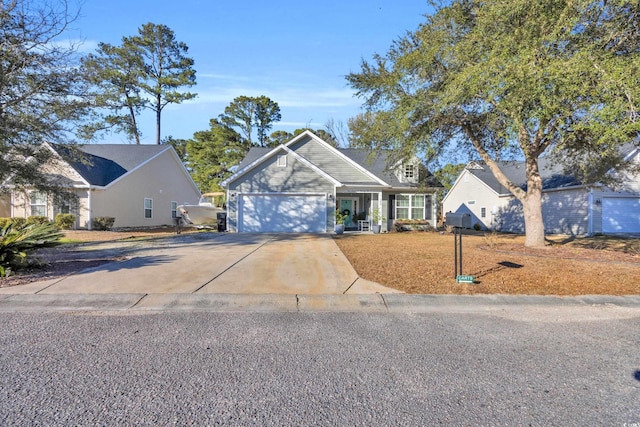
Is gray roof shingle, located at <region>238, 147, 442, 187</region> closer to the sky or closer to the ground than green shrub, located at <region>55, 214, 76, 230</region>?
closer to the sky

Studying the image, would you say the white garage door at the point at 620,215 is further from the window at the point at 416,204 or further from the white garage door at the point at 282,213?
the white garage door at the point at 282,213

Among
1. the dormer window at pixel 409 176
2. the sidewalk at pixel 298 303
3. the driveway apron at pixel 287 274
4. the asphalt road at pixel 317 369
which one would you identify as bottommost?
the asphalt road at pixel 317 369

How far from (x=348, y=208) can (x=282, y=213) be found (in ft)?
16.7

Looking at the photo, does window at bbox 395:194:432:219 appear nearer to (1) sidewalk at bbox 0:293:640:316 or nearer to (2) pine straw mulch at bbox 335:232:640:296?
(2) pine straw mulch at bbox 335:232:640:296

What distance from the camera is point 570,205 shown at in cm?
1936

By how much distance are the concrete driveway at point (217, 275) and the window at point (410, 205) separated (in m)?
11.2

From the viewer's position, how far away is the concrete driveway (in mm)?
5965

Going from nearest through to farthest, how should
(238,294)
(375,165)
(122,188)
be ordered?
(238,294)
(122,188)
(375,165)

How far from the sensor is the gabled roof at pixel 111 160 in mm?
18995

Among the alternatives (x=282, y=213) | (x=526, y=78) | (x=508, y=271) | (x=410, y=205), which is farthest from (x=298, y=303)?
(x=410, y=205)

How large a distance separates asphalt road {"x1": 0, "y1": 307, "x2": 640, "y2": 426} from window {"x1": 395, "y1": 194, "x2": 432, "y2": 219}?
1562 centimetres

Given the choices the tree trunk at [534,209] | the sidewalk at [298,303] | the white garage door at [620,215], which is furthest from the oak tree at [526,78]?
the white garage door at [620,215]

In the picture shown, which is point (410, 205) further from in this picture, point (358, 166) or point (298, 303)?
point (298, 303)

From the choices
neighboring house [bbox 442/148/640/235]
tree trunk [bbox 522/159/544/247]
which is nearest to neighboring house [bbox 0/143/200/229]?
tree trunk [bbox 522/159/544/247]
